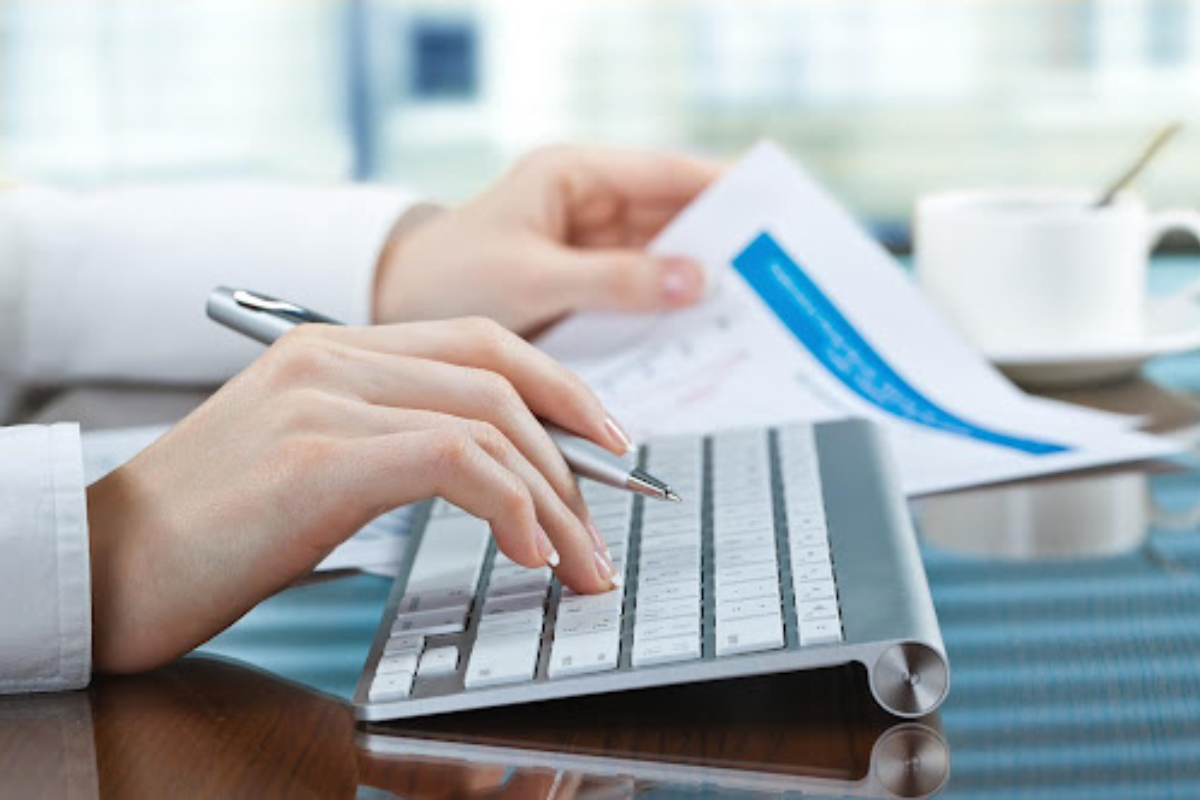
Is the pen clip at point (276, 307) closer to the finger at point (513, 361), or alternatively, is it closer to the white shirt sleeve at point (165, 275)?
the finger at point (513, 361)

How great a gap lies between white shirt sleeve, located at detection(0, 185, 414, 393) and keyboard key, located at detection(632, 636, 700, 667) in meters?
0.56

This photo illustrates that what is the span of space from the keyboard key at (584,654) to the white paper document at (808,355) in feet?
1.01

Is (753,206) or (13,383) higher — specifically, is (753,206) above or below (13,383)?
above

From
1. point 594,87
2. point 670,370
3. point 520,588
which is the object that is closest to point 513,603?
point 520,588

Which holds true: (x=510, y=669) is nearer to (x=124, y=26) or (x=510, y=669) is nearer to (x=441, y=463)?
(x=441, y=463)

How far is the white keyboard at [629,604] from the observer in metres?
0.49

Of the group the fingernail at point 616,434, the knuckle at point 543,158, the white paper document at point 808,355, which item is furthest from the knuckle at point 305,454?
the knuckle at point 543,158

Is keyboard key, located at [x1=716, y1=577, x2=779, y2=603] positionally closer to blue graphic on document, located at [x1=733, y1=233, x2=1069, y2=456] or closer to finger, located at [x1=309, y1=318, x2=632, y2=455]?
finger, located at [x1=309, y1=318, x2=632, y2=455]

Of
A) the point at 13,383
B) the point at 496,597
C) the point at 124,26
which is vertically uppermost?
the point at 496,597

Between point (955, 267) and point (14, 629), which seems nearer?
point (14, 629)

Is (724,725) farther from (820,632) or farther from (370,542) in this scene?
(370,542)

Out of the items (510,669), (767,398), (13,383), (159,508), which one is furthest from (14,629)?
(13,383)

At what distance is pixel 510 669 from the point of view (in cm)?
50

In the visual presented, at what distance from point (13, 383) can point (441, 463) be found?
1.93 feet
